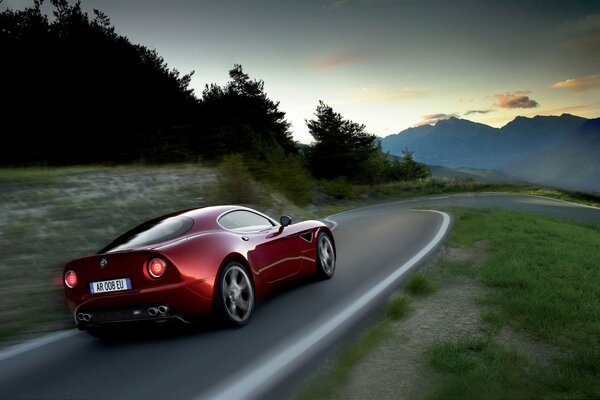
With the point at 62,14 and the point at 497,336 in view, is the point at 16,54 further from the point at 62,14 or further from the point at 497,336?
the point at 497,336

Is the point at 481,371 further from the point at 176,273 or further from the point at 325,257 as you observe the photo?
the point at 325,257

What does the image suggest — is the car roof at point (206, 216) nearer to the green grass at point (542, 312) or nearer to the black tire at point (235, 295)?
the black tire at point (235, 295)

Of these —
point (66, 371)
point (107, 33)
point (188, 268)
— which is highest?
point (107, 33)

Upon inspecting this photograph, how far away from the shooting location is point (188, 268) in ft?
17.7

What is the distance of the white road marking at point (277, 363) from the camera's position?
13.3ft

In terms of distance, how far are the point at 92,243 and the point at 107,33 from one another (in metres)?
28.6

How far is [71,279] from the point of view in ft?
18.4

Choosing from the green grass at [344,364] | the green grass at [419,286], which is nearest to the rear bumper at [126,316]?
the green grass at [344,364]

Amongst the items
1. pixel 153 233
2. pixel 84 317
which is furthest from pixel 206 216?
pixel 84 317

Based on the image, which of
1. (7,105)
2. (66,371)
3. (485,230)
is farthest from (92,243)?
(7,105)

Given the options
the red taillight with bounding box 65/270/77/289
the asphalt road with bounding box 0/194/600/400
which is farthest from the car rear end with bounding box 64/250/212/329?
the asphalt road with bounding box 0/194/600/400

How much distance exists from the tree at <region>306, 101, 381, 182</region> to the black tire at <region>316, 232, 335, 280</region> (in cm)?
5537

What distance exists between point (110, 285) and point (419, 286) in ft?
11.8

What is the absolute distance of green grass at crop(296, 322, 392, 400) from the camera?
12.6 feet
